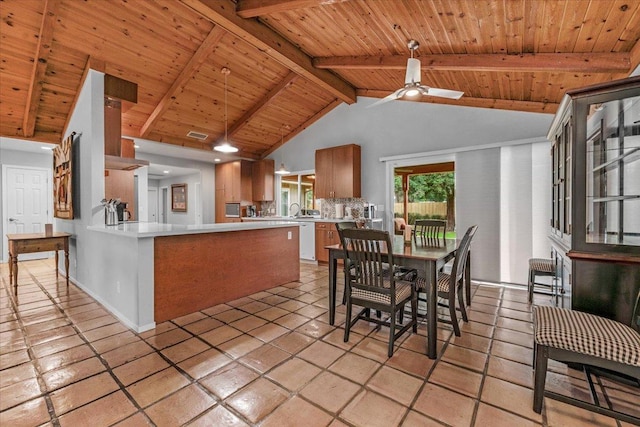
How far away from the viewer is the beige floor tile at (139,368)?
1.93 m

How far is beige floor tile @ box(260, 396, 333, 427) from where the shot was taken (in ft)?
5.02

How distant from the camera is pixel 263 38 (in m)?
3.56

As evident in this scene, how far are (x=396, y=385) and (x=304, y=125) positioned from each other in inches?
234

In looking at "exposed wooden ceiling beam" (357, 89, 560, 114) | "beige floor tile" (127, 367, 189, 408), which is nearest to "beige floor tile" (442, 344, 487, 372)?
"beige floor tile" (127, 367, 189, 408)

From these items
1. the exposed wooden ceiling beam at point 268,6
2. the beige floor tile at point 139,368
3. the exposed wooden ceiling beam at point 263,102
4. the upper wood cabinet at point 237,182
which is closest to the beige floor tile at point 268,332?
the beige floor tile at point 139,368

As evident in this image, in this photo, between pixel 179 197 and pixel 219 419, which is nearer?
pixel 219 419

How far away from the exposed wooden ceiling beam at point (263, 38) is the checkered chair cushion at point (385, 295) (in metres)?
3.14

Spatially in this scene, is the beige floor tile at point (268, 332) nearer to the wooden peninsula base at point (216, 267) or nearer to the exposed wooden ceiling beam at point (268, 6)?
the wooden peninsula base at point (216, 267)

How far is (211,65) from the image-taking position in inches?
175

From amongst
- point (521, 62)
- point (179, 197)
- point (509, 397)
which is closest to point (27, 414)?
point (509, 397)

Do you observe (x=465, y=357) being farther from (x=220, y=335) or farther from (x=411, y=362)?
(x=220, y=335)

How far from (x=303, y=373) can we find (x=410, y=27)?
134 inches

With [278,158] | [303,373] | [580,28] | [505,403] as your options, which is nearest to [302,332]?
[303,373]

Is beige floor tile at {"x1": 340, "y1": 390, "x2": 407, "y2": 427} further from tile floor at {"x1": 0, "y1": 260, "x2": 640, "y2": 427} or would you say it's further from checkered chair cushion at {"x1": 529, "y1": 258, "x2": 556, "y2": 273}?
checkered chair cushion at {"x1": 529, "y1": 258, "x2": 556, "y2": 273}
